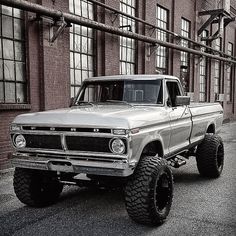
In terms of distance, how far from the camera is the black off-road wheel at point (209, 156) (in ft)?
22.4

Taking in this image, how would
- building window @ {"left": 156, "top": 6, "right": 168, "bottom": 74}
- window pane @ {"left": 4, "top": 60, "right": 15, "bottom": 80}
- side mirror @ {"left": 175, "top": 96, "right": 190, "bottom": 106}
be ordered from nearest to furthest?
side mirror @ {"left": 175, "top": 96, "right": 190, "bottom": 106} → window pane @ {"left": 4, "top": 60, "right": 15, "bottom": 80} → building window @ {"left": 156, "top": 6, "right": 168, "bottom": 74}

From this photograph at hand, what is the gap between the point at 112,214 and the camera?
502cm

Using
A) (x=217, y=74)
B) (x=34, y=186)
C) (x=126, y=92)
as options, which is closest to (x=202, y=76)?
(x=217, y=74)

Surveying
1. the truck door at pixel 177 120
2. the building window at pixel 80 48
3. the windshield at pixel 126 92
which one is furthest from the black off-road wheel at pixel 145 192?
the building window at pixel 80 48

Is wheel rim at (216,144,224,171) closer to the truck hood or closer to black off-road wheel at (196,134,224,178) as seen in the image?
black off-road wheel at (196,134,224,178)

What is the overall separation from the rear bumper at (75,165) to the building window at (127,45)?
28.6ft

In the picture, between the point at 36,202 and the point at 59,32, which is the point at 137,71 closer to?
the point at 59,32

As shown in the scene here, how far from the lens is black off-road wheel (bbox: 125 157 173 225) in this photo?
168 inches

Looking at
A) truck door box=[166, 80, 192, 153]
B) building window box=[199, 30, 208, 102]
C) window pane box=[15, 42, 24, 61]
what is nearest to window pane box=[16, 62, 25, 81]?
window pane box=[15, 42, 24, 61]

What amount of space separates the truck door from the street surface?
93 centimetres

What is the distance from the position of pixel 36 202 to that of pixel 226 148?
7621 mm

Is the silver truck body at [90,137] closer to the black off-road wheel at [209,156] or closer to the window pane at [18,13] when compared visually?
the black off-road wheel at [209,156]

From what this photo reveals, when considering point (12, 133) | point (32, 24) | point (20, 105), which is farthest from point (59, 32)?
point (12, 133)

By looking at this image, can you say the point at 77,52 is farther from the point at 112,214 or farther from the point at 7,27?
the point at 112,214
